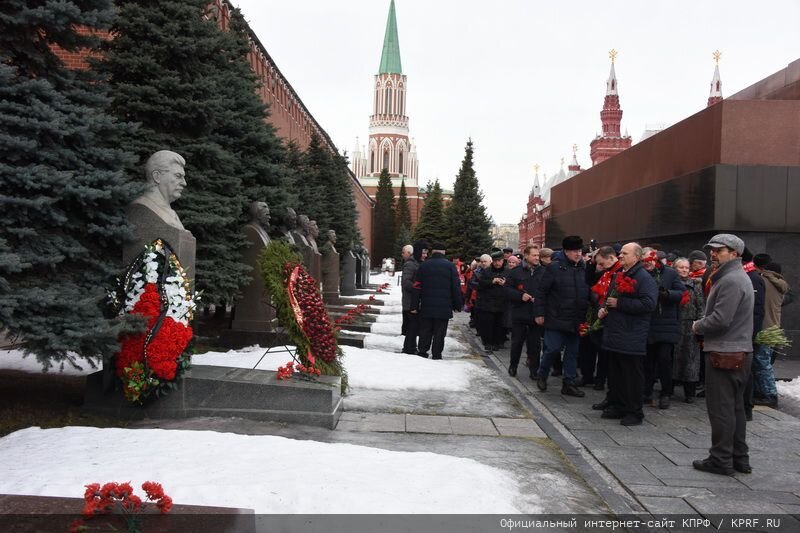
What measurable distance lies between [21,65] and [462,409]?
18.2 feet

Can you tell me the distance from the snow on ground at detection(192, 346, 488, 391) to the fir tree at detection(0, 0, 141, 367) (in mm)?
2732

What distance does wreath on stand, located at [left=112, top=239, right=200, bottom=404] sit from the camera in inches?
244

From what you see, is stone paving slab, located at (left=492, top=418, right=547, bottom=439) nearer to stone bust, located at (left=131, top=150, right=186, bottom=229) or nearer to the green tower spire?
stone bust, located at (left=131, top=150, right=186, bottom=229)

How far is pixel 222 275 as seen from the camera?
33.4 feet

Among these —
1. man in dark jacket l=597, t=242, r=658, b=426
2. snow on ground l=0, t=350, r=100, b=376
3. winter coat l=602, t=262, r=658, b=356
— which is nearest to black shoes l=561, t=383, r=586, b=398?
man in dark jacket l=597, t=242, r=658, b=426

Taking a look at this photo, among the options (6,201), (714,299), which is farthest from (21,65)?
(714,299)

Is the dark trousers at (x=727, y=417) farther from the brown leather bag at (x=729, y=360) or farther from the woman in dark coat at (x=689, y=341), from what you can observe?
the woman in dark coat at (x=689, y=341)

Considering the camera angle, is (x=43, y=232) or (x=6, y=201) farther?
(x=43, y=232)

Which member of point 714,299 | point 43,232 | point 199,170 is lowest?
point 714,299

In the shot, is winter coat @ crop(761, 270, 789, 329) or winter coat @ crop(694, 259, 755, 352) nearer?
winter coat @ crop(694, 259, 755, 352)

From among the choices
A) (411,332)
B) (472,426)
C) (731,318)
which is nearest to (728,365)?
(731,318)

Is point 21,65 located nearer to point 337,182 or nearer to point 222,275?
point 222,275

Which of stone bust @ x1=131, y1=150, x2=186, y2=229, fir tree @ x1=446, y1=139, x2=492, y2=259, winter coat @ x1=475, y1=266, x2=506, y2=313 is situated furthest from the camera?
fir tree @ x1=446, y1=139, x2=492, y2=259

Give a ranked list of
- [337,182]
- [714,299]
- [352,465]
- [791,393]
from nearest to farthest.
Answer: [352,465], [714,299], [791,393], [337,182]
